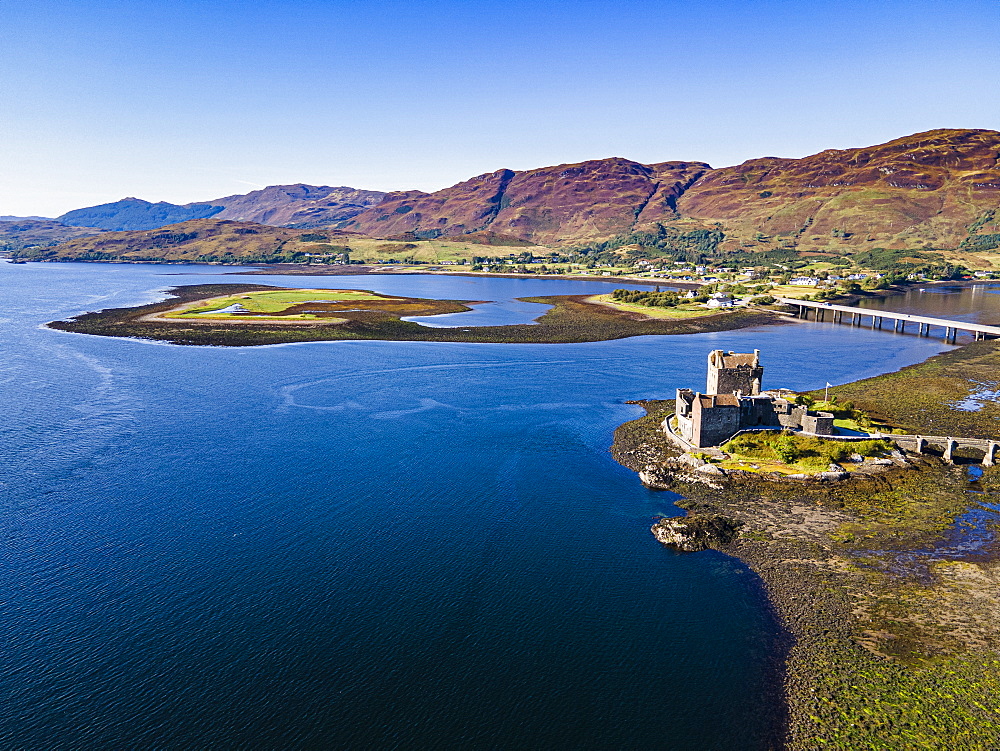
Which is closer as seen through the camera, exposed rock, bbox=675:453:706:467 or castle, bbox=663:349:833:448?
exposed rock, bbox=675:453:706:467

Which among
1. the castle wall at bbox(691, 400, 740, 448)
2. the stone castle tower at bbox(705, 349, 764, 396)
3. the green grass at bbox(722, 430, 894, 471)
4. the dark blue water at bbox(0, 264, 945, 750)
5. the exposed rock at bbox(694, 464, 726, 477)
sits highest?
the stone castle tower at bbox(705, 349, 764, 396)

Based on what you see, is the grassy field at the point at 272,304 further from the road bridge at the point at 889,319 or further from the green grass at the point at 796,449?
the road bridge at the point at 889,319

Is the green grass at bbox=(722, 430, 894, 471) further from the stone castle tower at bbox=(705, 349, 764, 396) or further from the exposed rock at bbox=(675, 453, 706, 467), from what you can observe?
the stone castle tower at bbox=(705, 349, 764, 396)

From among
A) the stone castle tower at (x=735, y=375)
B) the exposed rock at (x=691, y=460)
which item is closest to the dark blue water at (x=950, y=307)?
the stone castle tower at (x=735, y=375)

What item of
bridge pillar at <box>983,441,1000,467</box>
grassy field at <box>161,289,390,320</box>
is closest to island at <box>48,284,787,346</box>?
grassy field at <box>161,289,390,320</box>

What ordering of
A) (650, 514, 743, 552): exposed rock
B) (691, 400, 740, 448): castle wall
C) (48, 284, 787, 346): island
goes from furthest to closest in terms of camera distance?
(48, 284, 787, 346): island, (691, 400, 740, 448): castle wall, (650, 514, 743, 552): exposed rock

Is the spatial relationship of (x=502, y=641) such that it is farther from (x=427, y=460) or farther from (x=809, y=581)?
(x=427, y=460)

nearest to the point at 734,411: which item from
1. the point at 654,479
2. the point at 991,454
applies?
the point at 654,479
